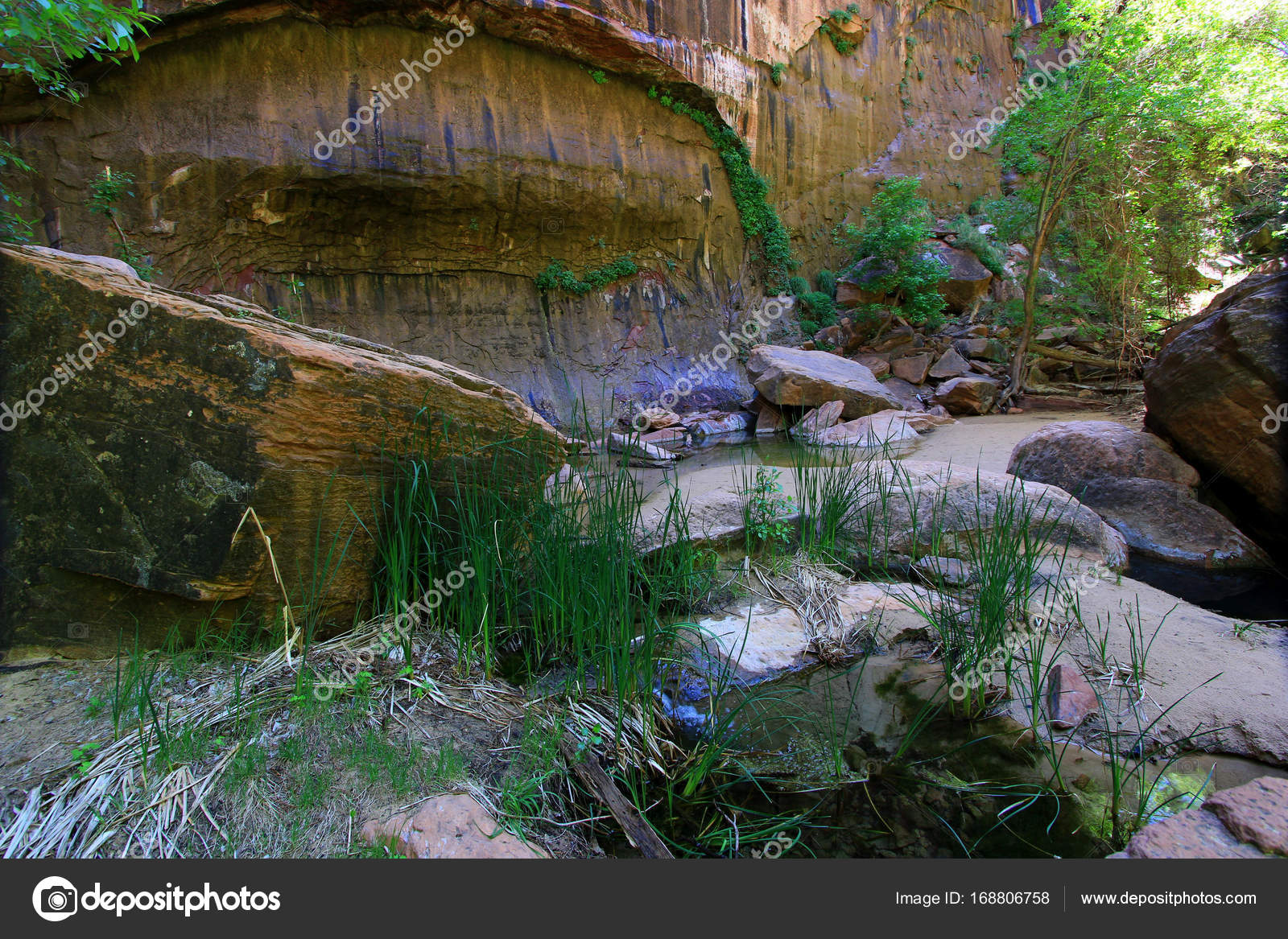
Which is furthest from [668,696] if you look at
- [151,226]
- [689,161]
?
[689,161]

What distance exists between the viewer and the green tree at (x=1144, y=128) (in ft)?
23.8

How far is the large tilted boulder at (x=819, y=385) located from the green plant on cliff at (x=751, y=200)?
4.62m

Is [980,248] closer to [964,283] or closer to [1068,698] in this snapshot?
[964,283]

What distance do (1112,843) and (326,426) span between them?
260cm

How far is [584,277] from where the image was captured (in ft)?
40.0

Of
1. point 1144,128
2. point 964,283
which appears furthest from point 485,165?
point 964,283

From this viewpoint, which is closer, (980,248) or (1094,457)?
(1094,457)

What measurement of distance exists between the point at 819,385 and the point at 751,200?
613 centimetres

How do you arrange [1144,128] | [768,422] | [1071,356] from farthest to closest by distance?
[768,422]
[1071,356]
[1144,128]

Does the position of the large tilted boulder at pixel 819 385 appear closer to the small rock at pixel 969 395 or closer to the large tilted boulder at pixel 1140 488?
the small rock at pixel 969 395

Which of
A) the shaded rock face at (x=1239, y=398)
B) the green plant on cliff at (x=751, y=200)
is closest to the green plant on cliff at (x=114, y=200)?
the green plant on cliff at (x=751, y=200)

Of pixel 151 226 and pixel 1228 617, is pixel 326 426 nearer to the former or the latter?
pixel 1228 617

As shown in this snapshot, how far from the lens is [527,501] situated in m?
2.67
